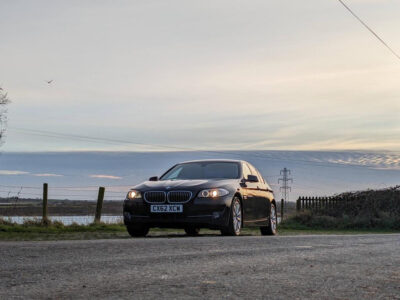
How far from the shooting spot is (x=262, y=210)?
634 inches

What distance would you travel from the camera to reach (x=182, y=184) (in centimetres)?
1395

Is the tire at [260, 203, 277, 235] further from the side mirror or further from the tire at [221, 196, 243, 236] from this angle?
the tire at [221, 196, 243, 236]

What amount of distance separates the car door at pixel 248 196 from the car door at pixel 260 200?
147 mm

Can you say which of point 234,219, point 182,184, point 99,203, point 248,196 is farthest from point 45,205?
point 234,219

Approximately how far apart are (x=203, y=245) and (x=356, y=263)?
2782mm

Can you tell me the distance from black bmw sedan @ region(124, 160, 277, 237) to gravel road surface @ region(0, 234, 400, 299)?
4020 mm

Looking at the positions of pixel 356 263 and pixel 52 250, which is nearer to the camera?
pixel 356 263

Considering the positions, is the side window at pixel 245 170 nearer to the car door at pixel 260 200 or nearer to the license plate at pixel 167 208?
the car door at pixel 260 200

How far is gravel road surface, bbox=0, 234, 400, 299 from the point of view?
5234 millimetres

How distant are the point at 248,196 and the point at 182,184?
6.22 feet

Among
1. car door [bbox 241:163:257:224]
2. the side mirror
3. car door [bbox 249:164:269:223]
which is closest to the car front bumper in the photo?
car door [bbox 241:163:257:224]

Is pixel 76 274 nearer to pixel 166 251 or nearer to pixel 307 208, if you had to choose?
pixel 166 251

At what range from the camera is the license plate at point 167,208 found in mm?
13711

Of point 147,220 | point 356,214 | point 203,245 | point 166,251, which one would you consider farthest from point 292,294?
point 356,214
